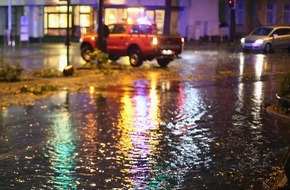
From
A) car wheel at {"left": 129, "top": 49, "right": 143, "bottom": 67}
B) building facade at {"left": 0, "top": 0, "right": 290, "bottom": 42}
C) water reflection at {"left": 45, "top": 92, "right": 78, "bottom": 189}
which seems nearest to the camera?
water reflection at {"left": 45, "top": 92, "right": 78, "bottom": 189}

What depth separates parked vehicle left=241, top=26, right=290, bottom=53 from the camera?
113 feet

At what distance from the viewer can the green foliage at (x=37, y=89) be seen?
49.9ft

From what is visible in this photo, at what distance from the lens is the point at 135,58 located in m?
24.1

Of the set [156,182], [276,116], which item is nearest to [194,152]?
[156,182]

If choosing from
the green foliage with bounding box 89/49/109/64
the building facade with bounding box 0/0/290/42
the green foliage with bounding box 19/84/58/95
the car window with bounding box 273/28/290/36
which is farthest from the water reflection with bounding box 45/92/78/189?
the building facade with bounding box 0/0/290/42

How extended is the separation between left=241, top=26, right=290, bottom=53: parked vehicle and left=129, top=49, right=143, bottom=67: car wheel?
12.6 m

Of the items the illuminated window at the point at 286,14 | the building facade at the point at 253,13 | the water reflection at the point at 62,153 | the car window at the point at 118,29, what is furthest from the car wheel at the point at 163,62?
the illuminated window at the point at 286,14

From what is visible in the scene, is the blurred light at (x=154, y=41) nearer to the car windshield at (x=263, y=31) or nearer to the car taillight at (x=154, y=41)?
the car taillight at (x=154, y=41)

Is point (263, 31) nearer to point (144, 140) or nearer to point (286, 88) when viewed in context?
point (286, 88)

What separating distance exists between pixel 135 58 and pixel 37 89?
9.05 metres

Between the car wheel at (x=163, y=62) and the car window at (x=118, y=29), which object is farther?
the car window at (x=118, y=29)

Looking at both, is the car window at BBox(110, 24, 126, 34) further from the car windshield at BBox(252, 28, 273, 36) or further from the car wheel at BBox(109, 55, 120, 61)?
the car windshield at BBox(252, 28, 273, 36)

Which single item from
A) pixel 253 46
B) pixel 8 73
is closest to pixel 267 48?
pixel 253 46

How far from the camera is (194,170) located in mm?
7496
